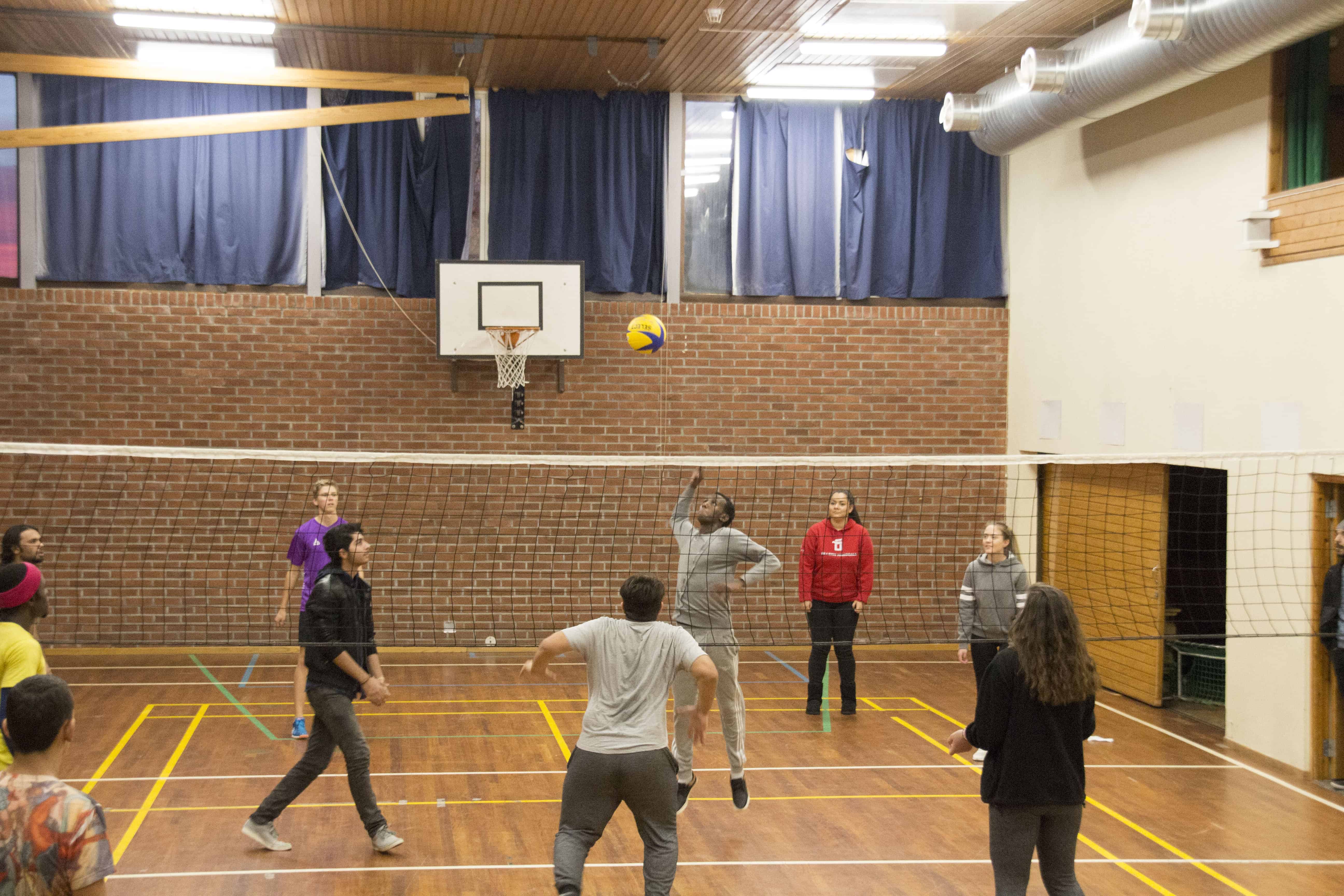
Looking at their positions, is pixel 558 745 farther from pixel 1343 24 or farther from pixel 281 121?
pixel 1343 24

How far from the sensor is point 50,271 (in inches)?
421

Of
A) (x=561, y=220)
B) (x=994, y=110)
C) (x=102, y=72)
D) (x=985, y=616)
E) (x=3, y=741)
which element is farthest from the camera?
(x=561, y=220)

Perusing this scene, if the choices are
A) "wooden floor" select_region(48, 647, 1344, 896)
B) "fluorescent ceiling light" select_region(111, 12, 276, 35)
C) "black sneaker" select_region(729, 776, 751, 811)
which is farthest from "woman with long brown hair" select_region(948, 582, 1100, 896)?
"fluorescent ceiling light" select_region(111, 12, 276, 35)

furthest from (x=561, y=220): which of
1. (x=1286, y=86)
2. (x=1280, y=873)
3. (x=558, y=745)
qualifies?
(x=1280, y=873)

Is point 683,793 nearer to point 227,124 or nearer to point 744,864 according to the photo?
point 744,864

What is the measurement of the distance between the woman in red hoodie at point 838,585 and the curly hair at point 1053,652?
478 cm

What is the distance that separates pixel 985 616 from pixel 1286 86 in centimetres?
409

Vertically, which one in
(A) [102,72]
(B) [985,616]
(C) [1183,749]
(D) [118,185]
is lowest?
(C) [1183,749]

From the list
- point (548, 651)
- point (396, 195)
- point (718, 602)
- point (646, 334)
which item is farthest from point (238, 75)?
point (548, 651)

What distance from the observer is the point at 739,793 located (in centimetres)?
646

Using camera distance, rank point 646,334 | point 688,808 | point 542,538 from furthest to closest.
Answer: point 542,538, point 646,334, point 688,808

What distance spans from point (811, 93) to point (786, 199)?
3.33 feet

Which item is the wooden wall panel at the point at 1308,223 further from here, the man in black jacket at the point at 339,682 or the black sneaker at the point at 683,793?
the man in black jacket at the point at 339,682

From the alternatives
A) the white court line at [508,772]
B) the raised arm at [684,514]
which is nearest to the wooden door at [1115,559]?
the white court line at [508,772]
